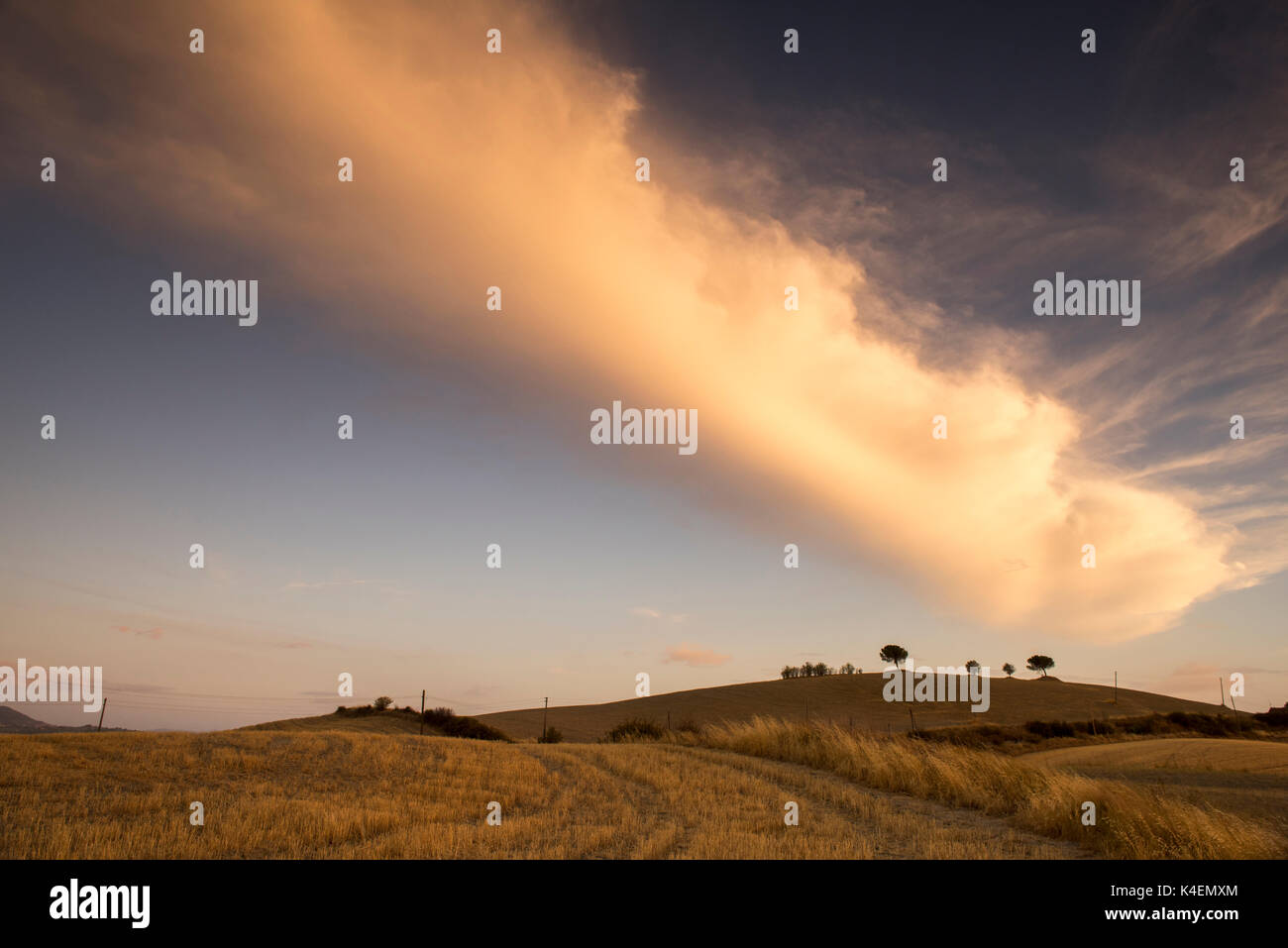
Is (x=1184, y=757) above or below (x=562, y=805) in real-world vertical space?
below

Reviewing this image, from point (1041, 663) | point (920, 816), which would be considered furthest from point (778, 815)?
point (1041, 663)

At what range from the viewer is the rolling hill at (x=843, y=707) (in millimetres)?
87688

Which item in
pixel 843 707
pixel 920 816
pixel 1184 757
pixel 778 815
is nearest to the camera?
pixel 778 815

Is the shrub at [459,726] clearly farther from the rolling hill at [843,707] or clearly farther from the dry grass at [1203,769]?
the dry grass at [1203,769]

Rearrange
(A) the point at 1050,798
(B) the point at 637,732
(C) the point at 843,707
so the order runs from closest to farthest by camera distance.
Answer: (A) the point at 1050,798
(B) the point at 637,732
(C) the point at 843,707

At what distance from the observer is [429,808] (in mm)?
15031

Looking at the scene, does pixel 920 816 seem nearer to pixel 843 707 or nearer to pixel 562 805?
pixel 562 805

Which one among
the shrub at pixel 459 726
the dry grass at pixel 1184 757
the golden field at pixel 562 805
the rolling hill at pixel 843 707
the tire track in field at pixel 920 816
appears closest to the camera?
the golden field at pixel 562 805

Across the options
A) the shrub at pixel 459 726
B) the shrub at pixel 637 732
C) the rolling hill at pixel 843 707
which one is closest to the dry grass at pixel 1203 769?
the shrub at pixel 637 732

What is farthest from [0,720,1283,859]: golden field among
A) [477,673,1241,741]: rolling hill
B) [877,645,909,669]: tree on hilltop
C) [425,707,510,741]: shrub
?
[877,645,909,669]: tree on hilltop

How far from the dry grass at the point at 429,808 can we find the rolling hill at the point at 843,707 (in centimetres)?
5437

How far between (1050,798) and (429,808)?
41.7ft
